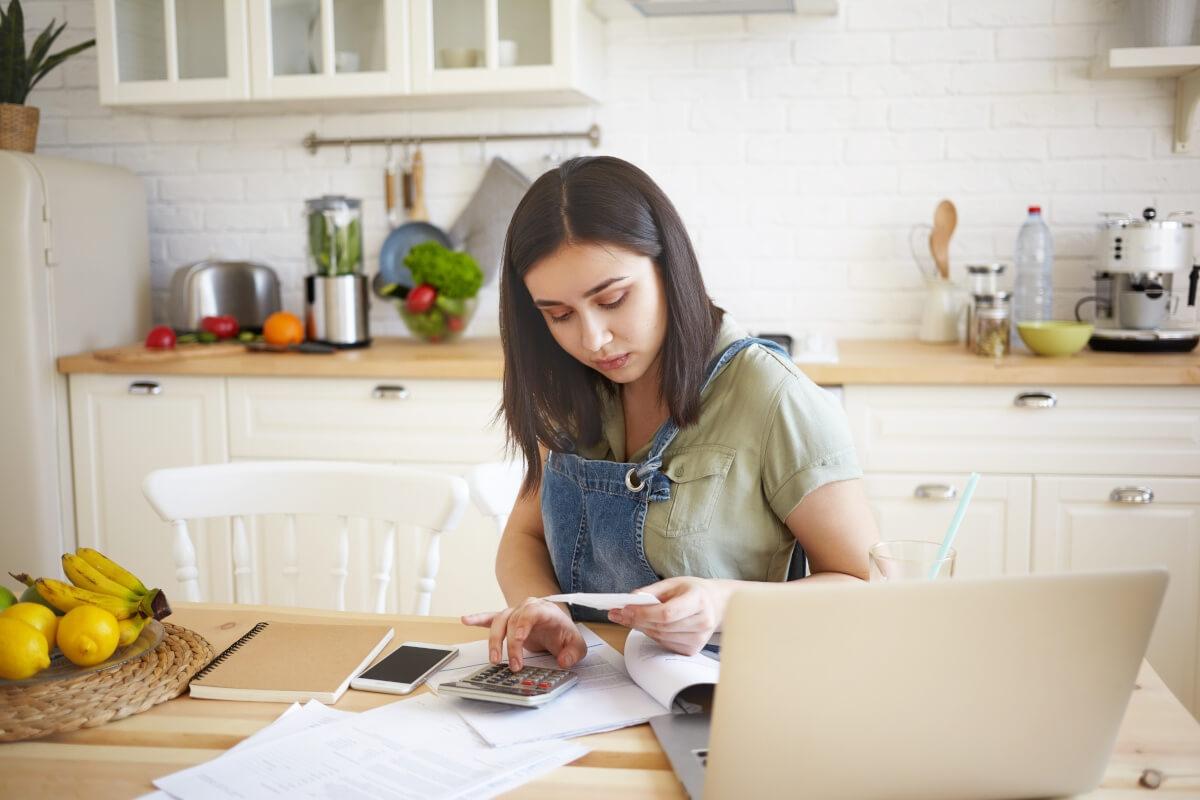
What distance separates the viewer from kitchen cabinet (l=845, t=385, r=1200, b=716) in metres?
2.46

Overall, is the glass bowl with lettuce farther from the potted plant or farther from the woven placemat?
the woven placemat

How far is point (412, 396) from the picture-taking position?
2.75 meters

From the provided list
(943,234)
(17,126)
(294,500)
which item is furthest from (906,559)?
(17,126)

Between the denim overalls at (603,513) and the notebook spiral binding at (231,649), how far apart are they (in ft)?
1.25

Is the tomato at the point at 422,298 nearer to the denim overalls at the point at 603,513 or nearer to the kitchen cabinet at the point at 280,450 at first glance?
the kitchen cabinet at the point at 280,450

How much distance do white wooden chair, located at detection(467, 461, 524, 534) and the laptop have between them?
2.99 ft

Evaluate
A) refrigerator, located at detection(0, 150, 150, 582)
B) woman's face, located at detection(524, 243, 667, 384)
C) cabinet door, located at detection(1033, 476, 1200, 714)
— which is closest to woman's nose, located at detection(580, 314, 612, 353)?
woman's face, located at detection(524, 243, 667, 384)

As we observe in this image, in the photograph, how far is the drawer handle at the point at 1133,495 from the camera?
246 centimetres

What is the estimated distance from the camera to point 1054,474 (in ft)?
8.22

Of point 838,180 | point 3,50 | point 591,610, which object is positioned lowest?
point 591,610

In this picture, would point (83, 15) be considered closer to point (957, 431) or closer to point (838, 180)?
point (838, 180)

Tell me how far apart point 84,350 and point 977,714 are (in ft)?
9.13

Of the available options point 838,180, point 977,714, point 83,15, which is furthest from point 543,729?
point 83,15

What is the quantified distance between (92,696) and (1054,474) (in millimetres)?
2067
